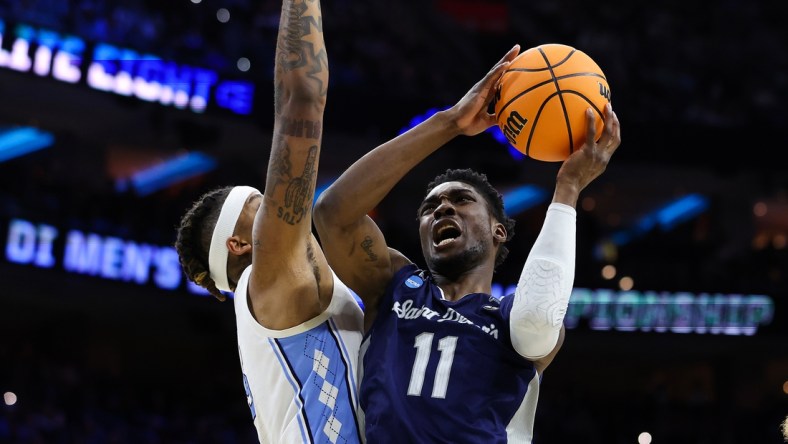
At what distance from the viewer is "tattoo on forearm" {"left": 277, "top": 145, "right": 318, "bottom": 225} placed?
2.85 m

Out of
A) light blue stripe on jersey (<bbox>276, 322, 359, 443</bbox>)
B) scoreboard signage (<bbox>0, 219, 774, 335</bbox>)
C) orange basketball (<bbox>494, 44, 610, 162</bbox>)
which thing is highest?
orange basketball (<bbox>494, 44, 610, 162</bbox>)

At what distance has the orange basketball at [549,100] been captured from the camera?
315 centimetres

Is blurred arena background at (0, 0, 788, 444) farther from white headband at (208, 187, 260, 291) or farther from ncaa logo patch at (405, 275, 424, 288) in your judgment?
ncaa logo patch at (405, 275, 424, 288)

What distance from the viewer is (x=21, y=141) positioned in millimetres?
16922

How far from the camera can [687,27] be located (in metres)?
20.0

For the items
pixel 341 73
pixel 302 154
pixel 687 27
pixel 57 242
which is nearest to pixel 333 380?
pixel 302 154

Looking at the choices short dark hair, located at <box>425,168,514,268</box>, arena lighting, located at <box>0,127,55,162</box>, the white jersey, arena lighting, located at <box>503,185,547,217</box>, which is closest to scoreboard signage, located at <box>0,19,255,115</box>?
arena lighting, located at <box>0,127,55,162</box>

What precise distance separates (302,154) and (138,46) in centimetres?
1186

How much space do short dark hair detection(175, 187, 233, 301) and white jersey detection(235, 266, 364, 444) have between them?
0.82 ft

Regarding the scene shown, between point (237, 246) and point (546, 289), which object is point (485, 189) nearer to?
point (546, 289)

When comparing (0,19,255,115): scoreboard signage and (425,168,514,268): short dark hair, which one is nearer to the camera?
(425,168,514,268): short dark hair

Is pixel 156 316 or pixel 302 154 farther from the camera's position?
pixel 156 316

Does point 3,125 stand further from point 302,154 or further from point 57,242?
point 302,154

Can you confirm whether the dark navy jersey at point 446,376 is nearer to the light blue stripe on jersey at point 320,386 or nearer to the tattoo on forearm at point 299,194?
the light blue stripe on jersey at point 320,386
